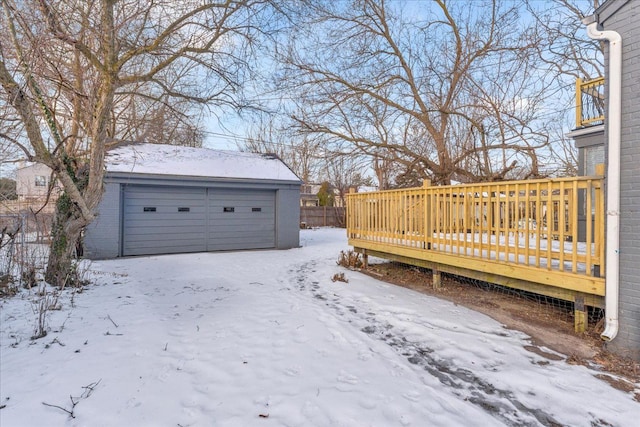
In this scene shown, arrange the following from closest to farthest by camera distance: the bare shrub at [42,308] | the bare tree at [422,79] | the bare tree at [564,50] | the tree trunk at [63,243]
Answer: the bare shrub at [42,308] < the tree trunk at [63,243] < the bare tree at [564,50] < the bare tree at [422,79]

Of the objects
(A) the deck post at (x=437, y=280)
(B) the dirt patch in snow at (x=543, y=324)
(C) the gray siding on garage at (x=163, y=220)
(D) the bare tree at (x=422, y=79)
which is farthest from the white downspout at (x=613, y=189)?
(C) the gray siding on garage at (x=163, y=220)

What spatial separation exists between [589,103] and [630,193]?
22.7 ft

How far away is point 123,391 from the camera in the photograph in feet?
7.64

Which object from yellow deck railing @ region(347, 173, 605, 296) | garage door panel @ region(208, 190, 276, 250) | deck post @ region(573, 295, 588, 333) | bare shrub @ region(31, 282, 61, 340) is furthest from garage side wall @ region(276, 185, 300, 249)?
deck post @ region(573, 295, 588, 333)

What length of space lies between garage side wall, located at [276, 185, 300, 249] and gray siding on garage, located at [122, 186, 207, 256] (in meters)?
2.29

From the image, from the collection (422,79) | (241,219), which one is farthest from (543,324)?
(241,219)

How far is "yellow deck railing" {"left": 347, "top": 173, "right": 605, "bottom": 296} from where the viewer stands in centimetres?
329

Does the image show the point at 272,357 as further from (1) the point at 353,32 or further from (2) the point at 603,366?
(1) the point at 353,32

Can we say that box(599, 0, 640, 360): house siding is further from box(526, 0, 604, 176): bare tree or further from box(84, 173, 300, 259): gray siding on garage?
Answer: box(84, 173, 300, 259): gray siding on garage

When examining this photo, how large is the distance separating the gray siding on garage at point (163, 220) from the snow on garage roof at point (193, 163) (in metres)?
0.56

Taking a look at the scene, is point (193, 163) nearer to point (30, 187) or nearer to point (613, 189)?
point (30, 187)

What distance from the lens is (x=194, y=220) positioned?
963 centimetres

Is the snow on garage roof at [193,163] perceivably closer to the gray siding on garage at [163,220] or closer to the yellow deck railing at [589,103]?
the gray siding on garage at [163,220]

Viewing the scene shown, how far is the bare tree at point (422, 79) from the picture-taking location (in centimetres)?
863
